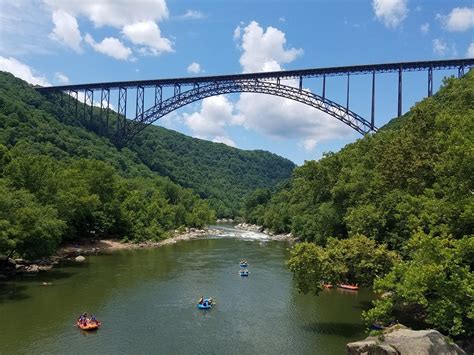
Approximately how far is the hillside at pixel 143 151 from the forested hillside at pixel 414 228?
149 feet

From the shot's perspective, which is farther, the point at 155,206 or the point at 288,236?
the point at 288,236

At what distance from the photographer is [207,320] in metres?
21.9

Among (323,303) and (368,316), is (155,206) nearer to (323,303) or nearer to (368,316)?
(323,303)

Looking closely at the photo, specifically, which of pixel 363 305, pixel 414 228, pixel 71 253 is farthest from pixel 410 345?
pixel 71 253

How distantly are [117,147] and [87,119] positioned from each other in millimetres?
13844

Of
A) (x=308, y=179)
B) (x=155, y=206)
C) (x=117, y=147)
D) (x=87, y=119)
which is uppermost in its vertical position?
(x=87, y=119)

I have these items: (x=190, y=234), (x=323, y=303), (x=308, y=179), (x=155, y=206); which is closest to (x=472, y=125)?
(x=323, y=303)

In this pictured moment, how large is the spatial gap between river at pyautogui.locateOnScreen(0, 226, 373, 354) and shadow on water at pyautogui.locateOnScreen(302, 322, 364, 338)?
4 cm

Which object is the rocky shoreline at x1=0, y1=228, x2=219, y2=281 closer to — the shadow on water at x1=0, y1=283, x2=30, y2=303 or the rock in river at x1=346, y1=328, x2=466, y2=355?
the shadow on water at x1=0, y1=283, x2=30, y2=303

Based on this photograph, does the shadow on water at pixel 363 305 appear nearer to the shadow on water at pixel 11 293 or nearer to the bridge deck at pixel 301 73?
→ the shadow on water at pixel 11 293

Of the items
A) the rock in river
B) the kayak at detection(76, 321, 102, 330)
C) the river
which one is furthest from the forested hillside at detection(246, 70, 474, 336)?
the kayak at detection(76, 321, 102, 330)

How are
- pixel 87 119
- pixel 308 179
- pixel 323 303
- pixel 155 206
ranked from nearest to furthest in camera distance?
pixel 323 303, pixel 308 179, pixel 155 206, pixel 87 119

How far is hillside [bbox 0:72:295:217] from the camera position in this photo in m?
72.4

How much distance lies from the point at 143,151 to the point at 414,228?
90.9 metres
